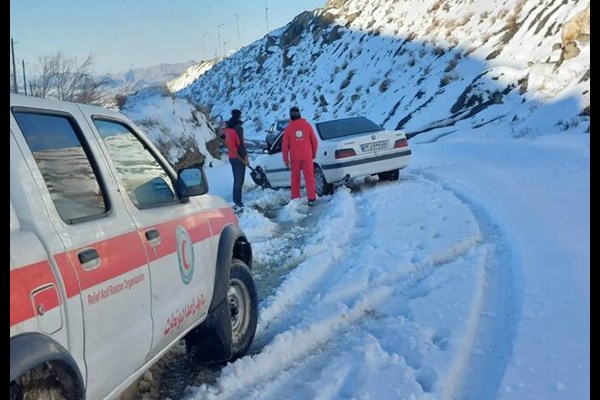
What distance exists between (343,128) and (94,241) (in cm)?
971

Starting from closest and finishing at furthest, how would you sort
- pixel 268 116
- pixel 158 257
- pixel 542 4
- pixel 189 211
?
pixel 158 257 < pixel 189 211 < pixel 542 4 < pixel 268 116

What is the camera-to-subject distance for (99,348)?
2668 mm

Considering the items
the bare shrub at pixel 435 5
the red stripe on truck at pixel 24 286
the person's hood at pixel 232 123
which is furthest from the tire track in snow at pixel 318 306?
the bare shrub at pixel 435 5

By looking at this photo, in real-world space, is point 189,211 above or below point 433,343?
above

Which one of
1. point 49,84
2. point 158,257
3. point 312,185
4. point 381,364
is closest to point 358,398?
point 381,364

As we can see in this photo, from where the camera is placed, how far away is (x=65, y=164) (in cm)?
285

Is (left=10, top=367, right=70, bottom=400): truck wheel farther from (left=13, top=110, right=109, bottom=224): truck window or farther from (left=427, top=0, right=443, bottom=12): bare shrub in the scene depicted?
(left=427, top=0, right=443, bottom=12): bare shrub

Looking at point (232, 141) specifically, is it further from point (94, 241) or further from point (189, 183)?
point (94, 241)

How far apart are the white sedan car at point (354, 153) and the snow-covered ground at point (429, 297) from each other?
131cm

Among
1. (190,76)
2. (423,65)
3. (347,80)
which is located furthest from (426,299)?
(190,76)

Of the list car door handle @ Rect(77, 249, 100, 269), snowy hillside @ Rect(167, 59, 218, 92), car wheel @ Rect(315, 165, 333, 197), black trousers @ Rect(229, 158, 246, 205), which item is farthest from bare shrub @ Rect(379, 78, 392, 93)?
snowy hillside @ Rect(167, 59, 218, 92)

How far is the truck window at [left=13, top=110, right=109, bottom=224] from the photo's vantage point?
2.65 meters

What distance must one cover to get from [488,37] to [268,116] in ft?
86.9
